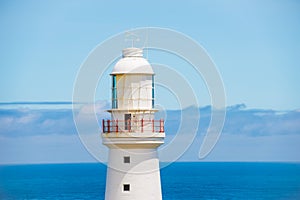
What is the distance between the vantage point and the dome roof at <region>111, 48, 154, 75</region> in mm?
23891

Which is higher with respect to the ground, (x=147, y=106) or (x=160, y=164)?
(x=147, y=106)

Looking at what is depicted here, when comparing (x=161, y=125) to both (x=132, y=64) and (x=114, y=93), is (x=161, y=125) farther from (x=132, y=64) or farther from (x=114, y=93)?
(x=132, y=64)

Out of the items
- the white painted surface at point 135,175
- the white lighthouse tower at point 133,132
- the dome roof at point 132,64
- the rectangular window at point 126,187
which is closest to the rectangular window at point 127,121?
the white lighthouse tower at point 133,132

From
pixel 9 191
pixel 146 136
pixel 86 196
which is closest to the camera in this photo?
pixel 146 136

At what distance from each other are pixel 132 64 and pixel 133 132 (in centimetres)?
186

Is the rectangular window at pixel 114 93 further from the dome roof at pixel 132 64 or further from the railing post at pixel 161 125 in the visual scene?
the railing post at pixel 161 125

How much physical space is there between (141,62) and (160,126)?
1.84 meters

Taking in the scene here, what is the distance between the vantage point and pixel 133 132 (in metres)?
23.9

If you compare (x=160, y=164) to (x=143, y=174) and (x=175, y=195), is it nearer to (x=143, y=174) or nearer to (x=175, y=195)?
(x=143, y=174)

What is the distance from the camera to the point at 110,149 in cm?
2452

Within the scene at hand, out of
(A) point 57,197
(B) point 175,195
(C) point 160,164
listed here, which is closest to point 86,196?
(A) point 57,197

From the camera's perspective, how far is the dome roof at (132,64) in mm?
23891

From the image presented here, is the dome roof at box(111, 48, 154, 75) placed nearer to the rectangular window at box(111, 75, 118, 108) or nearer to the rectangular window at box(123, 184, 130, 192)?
the rectangular window at box(111, 75, 118, 108)

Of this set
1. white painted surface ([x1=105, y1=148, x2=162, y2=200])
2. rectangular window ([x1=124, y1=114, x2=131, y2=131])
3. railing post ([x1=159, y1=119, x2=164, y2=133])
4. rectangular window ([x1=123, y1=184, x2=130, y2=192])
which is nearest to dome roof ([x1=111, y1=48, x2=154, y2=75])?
rectangular window ([x1=124, y1=114, x2=131, y2=131])
